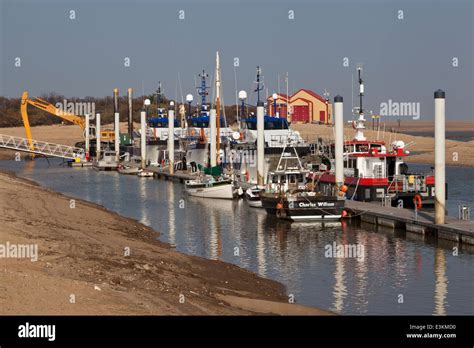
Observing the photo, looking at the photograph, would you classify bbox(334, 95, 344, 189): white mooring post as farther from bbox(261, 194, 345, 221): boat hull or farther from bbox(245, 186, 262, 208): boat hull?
bbox(245, 186, 262, 208): boat hull

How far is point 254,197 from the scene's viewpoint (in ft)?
179

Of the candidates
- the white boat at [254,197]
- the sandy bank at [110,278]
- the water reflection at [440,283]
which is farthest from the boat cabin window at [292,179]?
the water reflection at [440,283]

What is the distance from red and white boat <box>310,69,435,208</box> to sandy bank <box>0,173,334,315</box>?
16404 millimetres

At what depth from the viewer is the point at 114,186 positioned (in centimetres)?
7425

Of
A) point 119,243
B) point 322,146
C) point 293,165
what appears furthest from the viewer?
point 322,146

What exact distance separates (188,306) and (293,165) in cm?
3695

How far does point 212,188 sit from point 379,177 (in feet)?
42.1

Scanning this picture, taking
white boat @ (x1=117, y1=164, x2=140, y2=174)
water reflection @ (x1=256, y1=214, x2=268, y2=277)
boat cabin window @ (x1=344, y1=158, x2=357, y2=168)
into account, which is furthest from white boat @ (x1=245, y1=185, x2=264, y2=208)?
white boat @ (x1=117, y1=164, x2=140, y2=174)

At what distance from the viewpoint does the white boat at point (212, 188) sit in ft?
194

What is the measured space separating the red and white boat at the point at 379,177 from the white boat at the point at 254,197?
11.4 feet

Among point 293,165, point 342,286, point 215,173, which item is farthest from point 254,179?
point 342,286

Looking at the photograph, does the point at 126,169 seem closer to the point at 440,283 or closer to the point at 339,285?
the point at 339,285

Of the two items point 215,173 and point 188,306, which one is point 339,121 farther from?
point 188,306

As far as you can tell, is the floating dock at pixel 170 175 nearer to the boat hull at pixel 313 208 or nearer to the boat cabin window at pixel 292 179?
the boat cabin window at pixel 292 179
